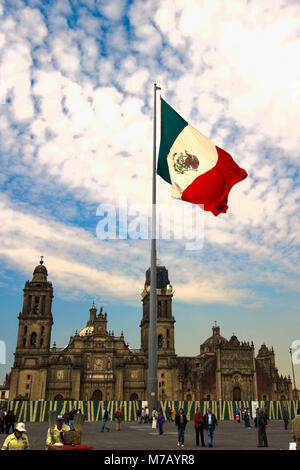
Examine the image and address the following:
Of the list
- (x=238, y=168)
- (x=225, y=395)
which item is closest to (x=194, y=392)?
(x=225, y=395)

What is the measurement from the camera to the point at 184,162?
17594mm

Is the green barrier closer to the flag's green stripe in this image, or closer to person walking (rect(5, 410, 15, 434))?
person walking (rect(5, 410, 15, 434))

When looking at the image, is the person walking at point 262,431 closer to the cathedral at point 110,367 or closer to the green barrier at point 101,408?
the green barrier at point 101,408

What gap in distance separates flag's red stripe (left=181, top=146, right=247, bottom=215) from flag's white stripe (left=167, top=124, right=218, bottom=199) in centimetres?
21

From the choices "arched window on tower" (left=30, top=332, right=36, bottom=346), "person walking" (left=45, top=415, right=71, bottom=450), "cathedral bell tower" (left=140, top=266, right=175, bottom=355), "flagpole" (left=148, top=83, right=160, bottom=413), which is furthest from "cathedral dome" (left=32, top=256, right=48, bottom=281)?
→ "person walking" (left=45, top=415, right=71, bottom=450)

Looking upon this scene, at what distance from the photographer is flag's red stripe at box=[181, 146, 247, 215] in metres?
16.9

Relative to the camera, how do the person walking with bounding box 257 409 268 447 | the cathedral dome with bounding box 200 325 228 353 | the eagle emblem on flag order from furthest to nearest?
the cathedral dome with bounding box 200 325 228 353
the eagle emblem on flag
the person walking with bounding box 257 409 268 447

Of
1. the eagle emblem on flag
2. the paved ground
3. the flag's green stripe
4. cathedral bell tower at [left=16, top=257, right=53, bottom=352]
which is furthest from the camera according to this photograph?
cathedral bell tower at [left=16, top=257, right=53, bottom=352]

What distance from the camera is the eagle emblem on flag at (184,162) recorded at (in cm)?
1742

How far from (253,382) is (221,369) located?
19.0 feet

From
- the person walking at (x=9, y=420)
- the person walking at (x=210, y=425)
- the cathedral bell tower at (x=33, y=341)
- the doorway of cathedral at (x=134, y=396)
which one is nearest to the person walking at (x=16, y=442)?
the person walking at (x=210, y=425)
